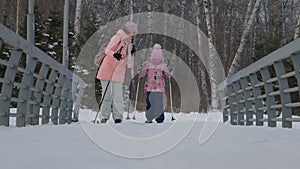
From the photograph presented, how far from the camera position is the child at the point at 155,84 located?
973 cm

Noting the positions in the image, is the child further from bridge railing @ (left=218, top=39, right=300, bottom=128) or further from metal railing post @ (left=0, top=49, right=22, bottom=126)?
metal railing post @ (left=0, top=49, right=22, bottom=126)

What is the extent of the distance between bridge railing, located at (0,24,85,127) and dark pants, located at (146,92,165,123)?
1.49 metres

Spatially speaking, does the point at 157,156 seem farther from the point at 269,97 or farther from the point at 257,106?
the point at 257,106

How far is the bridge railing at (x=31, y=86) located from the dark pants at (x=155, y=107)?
1486 mm

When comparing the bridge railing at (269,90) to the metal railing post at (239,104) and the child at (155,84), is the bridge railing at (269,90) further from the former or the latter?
the child at (155,84)

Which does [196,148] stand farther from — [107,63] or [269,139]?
[107,63]

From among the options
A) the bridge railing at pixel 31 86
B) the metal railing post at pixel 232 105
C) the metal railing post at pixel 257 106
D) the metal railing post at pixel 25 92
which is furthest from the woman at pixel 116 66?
the metal railing post at pixel 232 105

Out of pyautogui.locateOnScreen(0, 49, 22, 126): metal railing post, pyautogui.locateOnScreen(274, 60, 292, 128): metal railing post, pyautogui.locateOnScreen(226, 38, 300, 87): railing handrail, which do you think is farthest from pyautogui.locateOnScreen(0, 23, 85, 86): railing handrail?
pyautogui.locateOnScreen(274, 60, 292, 128): metal railing post

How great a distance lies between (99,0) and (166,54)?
7.04 metres

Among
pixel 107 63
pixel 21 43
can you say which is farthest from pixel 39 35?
pixel 21 43

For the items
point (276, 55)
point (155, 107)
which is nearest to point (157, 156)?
point (276, 55)

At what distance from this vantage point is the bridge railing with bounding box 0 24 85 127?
533cm

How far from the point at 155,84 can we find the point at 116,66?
158 centimetres

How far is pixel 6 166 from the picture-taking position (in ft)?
8.12
